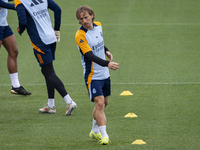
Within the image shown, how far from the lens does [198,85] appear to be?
8.29 meters

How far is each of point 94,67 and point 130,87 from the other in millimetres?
2914

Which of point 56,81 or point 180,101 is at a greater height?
point 56,81

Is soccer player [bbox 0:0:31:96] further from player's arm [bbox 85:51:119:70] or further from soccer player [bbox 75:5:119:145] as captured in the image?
player's arm [bbox 85:51:119:70]

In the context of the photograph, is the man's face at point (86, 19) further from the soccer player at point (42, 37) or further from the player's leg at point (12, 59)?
the player's leg at point (12, 59)

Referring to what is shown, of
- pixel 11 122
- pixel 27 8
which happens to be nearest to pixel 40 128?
pixel 11 122

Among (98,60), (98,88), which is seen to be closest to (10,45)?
(98,88)

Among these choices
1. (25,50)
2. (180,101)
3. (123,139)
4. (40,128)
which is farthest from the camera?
(25,50)

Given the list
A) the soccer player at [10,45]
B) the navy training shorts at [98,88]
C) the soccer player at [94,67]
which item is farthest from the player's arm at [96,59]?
the soccer player at [10,45]

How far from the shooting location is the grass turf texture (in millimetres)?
5586

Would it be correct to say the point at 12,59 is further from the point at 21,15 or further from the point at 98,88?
the point at 98,88

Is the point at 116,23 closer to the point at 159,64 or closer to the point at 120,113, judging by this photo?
the point at 159,64

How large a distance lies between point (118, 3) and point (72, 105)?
1057 centimetres

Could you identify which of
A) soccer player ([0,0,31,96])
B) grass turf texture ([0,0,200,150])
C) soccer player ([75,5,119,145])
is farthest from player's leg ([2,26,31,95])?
soccer player ([75,5,119,145])

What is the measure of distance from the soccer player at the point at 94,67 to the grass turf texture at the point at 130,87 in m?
0.25
